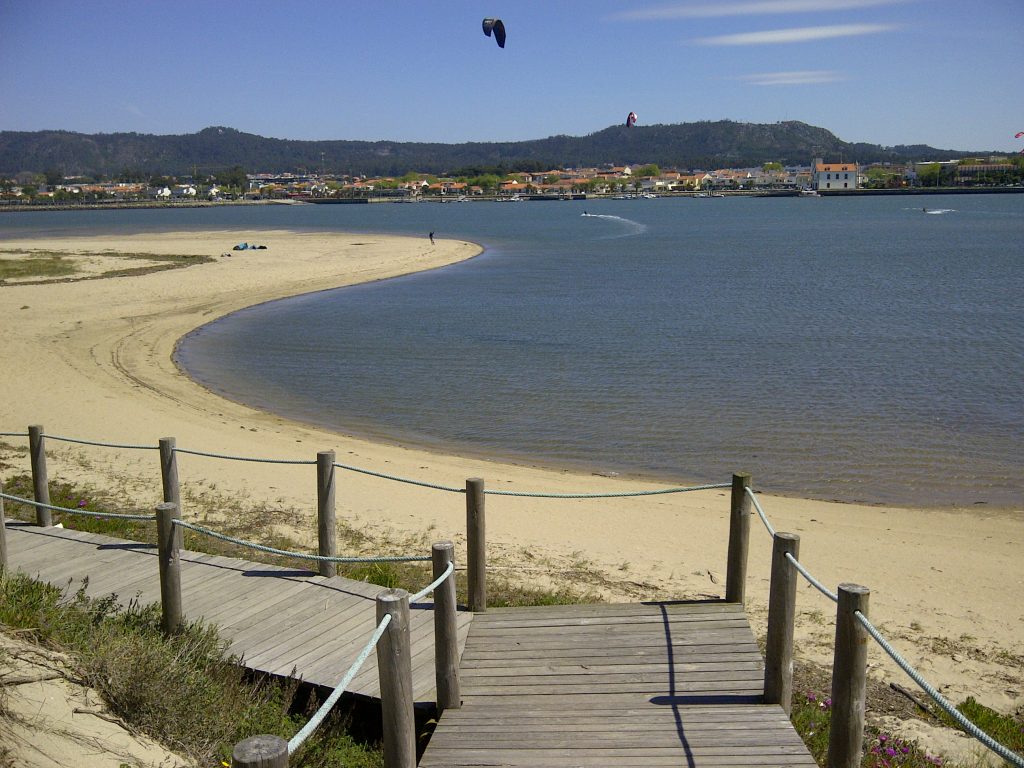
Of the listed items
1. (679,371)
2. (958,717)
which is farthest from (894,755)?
(679,371)

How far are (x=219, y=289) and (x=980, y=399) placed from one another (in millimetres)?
29386

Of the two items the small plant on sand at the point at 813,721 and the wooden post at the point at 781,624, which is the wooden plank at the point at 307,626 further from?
the small plant on sand at the point at 813,721

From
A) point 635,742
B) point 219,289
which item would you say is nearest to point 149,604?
point 635,742

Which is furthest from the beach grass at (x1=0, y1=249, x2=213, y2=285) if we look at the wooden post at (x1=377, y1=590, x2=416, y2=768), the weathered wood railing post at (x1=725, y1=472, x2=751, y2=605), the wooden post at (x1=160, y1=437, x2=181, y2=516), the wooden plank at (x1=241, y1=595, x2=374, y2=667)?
the wooden post at (x1=377, y1=590, x2=416, y2=768)

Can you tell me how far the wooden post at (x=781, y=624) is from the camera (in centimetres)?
505

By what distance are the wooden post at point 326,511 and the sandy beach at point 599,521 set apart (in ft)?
6.34

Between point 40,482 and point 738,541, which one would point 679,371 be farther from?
point 738,541

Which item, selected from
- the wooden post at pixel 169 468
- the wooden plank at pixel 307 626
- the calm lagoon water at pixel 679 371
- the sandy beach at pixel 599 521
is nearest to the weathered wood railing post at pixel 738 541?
the sandy beach at pixel 599 521

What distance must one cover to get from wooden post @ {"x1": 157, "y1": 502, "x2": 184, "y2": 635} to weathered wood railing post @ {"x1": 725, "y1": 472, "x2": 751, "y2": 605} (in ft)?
12.2

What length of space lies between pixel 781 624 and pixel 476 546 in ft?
7.39

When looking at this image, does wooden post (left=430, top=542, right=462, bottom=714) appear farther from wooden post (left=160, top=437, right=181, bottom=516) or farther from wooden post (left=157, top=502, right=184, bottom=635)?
wooden post (left=160, top=437, right=181, bottom=516)

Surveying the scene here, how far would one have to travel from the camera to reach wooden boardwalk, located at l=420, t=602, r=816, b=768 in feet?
15.3

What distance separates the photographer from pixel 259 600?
685 centimetres

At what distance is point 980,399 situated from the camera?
18.8 meters
